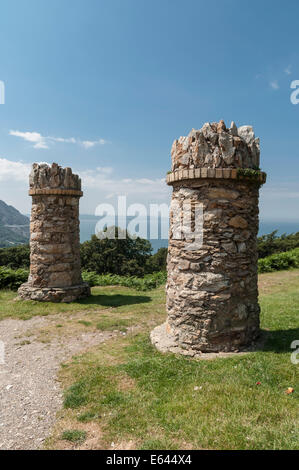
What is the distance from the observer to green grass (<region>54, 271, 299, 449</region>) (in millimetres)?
3195

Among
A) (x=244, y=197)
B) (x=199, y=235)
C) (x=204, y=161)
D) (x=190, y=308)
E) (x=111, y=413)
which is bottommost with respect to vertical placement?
(x=111, y=413)

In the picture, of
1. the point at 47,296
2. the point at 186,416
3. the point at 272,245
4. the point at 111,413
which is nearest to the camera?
the point at 186,416

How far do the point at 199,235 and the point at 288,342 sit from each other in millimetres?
2783

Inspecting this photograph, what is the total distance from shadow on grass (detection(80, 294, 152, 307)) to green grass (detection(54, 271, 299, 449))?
434cm

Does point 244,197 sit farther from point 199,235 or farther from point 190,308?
point 190,308

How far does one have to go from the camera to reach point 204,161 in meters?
5.31

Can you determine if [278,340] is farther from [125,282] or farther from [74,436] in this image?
[125,282]

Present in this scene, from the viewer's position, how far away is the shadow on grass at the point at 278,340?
17.5ft

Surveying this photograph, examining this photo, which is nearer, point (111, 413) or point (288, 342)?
point (111, 413)

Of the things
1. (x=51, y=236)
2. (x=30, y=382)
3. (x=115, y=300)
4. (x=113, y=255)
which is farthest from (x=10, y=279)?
(x=113, y=255)

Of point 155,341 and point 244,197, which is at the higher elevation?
point 244,197

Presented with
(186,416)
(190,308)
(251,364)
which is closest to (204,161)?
(190,308)

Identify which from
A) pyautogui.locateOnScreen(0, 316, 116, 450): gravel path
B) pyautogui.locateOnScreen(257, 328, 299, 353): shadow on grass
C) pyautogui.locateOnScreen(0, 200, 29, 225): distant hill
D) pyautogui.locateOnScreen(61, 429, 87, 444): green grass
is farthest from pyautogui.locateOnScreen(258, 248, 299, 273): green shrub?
pyautogui.locateOnScreen(0, 200, 29, 225): distant hill

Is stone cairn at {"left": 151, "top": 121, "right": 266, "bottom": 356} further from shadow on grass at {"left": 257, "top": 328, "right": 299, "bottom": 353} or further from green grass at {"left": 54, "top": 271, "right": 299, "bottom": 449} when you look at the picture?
green grass at {"left": 54, "top": 271, "right": 299, "bottom": 449}
